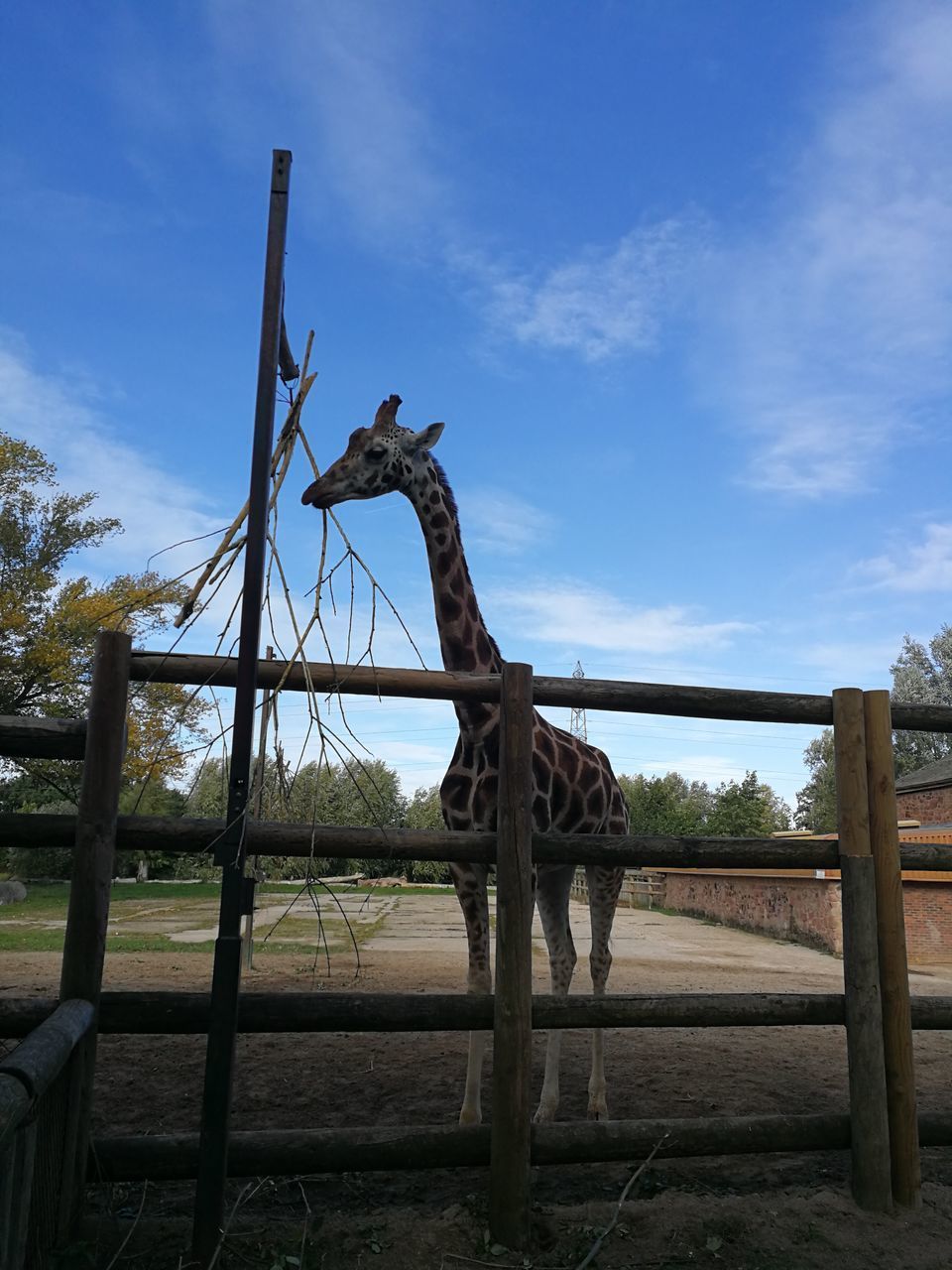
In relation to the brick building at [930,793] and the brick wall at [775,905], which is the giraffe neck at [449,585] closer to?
the brick wall at [775,905]

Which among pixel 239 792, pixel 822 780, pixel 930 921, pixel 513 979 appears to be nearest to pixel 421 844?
pixel 513 979

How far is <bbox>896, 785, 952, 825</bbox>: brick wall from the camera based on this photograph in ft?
95.7

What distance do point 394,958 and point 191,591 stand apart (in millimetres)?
9670

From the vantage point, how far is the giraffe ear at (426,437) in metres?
4.54

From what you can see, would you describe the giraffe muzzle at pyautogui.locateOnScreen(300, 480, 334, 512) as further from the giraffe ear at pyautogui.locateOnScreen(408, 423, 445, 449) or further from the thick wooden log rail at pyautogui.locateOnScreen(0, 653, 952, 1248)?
the thick wooden log rail at pyautogui.locateOnScreen(0, 653, 952, 1248)

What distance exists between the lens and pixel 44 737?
2.93 metres

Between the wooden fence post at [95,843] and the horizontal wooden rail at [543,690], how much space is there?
4.7 inches

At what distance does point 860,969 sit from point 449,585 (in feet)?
8.48

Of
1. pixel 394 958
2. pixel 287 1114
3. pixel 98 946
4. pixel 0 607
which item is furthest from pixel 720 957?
pixel 0 607

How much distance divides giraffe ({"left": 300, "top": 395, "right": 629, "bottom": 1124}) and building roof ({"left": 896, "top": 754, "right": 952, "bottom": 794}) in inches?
1094

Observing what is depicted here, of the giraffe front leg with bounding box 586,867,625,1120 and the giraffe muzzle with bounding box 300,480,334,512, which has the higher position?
the giraffe muzzle with bounding box 300,480,334,512

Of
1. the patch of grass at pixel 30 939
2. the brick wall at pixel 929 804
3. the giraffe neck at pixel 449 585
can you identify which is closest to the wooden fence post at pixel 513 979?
the giraffe neck at pixel 449 585

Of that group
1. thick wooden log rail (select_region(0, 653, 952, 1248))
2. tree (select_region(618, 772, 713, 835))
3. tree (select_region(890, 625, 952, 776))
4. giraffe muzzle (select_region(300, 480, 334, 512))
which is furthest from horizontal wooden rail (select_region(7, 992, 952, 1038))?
tree (select_region(890, 625, 952, 776))

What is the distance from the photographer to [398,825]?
3.28m
